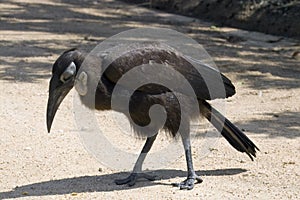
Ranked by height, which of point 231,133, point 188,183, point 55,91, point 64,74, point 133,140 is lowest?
point 133,140

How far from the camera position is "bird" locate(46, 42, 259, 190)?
17.1 ft

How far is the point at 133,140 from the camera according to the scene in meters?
6.67

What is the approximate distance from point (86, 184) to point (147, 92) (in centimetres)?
87

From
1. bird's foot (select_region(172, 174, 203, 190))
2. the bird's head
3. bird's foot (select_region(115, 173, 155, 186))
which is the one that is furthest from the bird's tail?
the bird's head

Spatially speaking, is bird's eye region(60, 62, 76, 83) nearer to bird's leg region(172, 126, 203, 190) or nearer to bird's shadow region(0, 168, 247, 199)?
bird's shadow region(0, 168, 247, 199)

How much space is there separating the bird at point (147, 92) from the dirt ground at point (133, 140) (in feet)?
1.06

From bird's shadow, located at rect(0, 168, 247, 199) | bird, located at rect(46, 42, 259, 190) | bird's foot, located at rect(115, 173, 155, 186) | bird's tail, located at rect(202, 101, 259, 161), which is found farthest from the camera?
bird's tail, located at rect(202, 101, 259, 161)

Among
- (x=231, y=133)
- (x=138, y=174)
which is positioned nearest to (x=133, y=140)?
(x=138, y=174)

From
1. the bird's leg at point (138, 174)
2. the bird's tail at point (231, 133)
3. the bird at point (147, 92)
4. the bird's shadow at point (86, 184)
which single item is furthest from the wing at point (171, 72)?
the bird's shadow at point (86, 184)

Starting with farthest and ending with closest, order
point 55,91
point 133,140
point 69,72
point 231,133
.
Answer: point 133,140, point 231,133, point 55,91, point 69,72

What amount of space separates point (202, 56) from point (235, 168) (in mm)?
4660

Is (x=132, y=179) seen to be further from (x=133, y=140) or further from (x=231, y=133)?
(x=133, y=140)

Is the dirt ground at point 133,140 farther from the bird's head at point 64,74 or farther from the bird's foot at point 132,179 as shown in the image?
the bird's head at point 64,74

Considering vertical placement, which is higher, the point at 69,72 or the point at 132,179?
the point at 69,72
